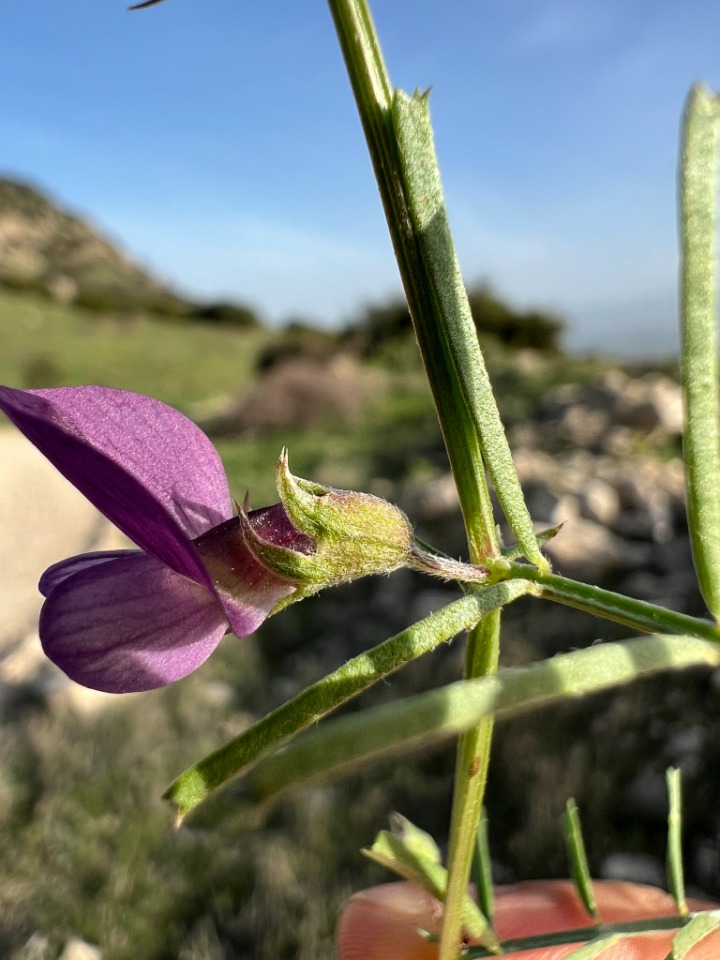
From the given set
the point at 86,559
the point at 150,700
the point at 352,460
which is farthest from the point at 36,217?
the point at 86,559

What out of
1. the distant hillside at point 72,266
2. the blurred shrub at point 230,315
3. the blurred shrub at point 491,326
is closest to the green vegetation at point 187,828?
the blurred shrub at point 491,326

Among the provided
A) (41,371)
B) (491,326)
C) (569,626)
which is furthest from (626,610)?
(41,371)

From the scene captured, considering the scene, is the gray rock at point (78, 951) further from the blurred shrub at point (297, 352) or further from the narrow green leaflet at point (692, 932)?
the blurred shrub at point (297, 352)

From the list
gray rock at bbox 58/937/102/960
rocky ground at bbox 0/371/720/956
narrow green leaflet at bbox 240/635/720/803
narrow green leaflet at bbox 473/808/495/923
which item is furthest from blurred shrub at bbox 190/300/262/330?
narrow green leaflet at bbox 240/635/720/803

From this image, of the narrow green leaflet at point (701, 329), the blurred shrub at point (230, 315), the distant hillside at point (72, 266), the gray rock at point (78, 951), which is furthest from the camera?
the blurred shrub at point (230, 315)

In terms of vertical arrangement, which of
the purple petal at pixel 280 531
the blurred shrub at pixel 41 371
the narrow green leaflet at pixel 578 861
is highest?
the blurred shrub at pixel 41 371

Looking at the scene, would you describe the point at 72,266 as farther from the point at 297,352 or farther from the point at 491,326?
the point at 491,326
